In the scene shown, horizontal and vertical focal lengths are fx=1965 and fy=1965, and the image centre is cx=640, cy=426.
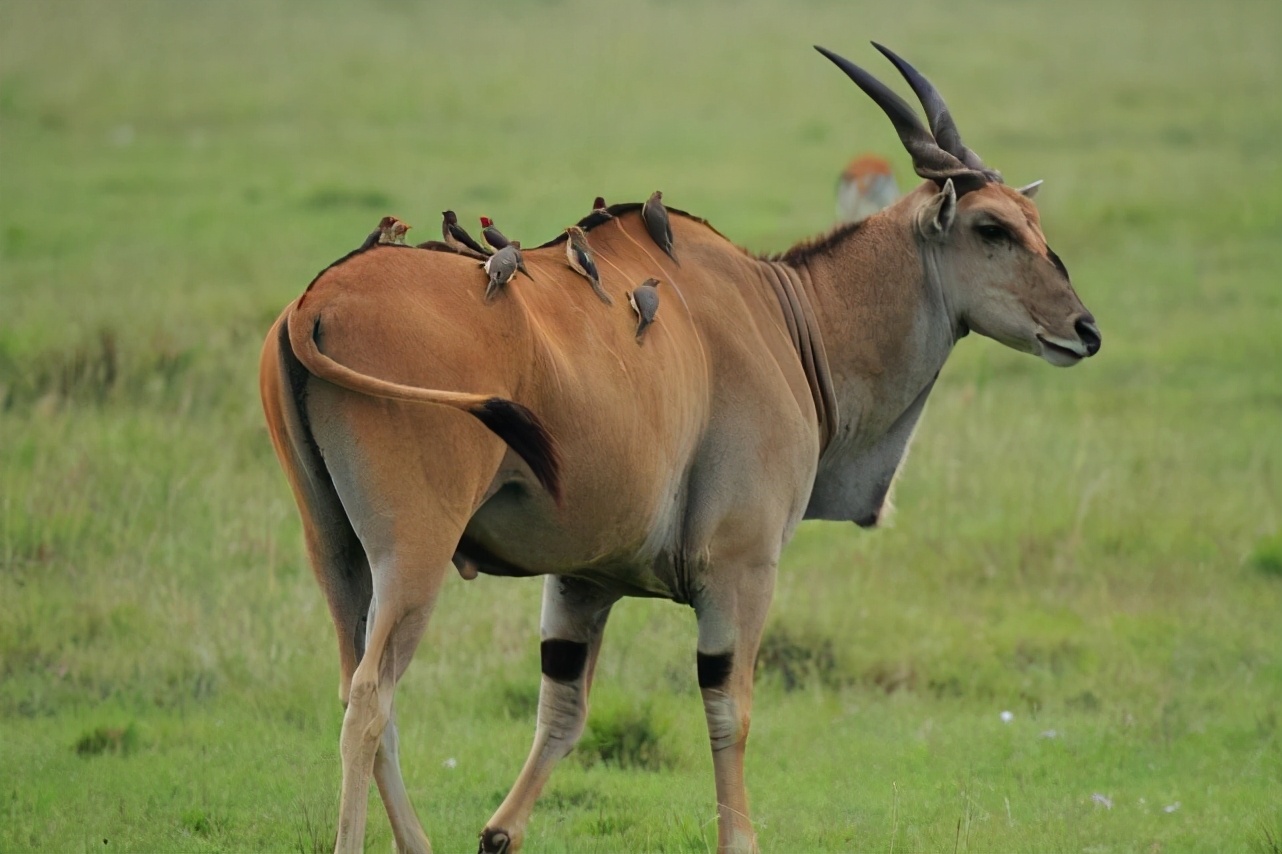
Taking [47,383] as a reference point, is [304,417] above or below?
above

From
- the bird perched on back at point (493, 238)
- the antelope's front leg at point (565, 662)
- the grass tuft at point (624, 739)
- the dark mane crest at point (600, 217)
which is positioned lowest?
the grass tuft at point (624, 739)

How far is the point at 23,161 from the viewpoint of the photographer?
745 inches

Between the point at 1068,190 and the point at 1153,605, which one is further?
the point at 1068,190

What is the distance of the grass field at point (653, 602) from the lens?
6.47 metres

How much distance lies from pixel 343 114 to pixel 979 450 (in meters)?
13.0

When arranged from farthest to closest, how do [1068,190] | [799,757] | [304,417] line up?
1. [1068,190]
2. [799,757]
3. [304,417]

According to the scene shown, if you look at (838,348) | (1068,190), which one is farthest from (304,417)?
(1068,190)

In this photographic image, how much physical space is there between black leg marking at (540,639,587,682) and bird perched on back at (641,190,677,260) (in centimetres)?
122

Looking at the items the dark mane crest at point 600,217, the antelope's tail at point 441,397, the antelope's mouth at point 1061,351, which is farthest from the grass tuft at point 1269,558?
the antelope's tail at point 441,397

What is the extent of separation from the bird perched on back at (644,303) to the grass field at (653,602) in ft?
5.61

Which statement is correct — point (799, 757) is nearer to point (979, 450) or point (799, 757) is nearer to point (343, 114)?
point (979, 450)

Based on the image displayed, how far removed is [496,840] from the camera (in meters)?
5.73

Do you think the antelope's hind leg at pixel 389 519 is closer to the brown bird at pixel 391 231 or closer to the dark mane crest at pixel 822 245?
the brown bird at pixel 391 231

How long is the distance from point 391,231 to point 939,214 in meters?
1.87
